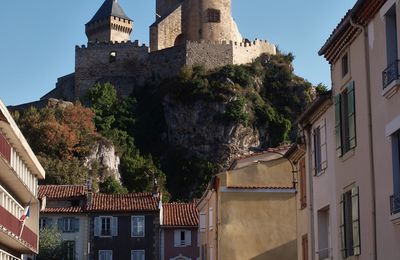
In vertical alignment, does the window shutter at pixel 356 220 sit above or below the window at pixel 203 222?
below

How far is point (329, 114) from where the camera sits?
68.3 feet

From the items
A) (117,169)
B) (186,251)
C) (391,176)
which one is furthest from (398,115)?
(117,169)

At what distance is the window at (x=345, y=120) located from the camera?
59.6 feet

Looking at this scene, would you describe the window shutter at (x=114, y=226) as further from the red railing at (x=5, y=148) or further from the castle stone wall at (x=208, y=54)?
the castle stone wall at (x=208, y=54)

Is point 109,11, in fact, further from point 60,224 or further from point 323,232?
point 323,232

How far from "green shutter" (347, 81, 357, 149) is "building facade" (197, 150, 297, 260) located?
1370cm

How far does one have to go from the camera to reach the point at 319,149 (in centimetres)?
2217

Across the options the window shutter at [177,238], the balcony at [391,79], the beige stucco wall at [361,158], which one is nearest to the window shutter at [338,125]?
the beige stucco wall at [361,158]

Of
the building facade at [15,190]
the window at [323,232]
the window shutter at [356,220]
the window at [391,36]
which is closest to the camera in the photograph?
the window at [391,36]

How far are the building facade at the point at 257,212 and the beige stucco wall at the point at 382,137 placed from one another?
51.4 ft

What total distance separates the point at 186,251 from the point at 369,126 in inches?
1706

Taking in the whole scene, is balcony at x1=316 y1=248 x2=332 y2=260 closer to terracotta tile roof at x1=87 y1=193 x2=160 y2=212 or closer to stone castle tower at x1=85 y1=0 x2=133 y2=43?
terracotta tile roof at x1=87 y1=193 x2=160 y2=212

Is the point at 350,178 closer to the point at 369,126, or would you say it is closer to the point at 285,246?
the point at 369,126

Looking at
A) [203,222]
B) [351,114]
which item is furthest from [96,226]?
[351,114]
